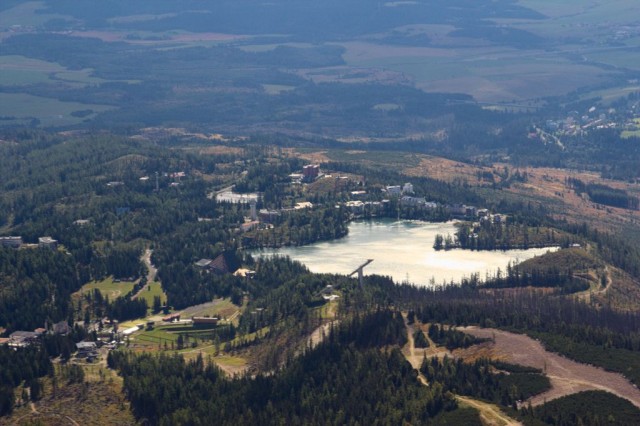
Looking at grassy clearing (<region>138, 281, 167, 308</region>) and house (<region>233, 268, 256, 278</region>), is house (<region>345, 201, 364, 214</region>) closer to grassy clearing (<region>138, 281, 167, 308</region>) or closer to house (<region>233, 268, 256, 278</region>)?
house (<region>233, 268, 256, 278</region>)

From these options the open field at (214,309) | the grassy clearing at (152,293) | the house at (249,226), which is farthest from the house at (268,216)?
the open field at (214,309)

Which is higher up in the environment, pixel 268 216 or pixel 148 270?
pixel 148 270

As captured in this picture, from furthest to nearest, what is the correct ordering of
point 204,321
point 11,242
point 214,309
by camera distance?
point 11,242, point 214,309, point 204,321

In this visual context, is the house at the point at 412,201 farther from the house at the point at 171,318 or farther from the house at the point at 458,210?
the house at the point at 171,318

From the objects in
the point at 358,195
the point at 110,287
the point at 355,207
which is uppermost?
the point at 110,287

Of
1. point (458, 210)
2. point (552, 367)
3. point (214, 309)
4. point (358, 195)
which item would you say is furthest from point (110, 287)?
point (552, 367)

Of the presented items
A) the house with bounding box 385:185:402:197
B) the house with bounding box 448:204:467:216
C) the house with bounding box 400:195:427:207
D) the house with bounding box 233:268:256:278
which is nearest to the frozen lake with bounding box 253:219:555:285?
the house with bounding box 448:204:467:216

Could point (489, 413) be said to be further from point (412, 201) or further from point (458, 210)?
point (412, 201)
